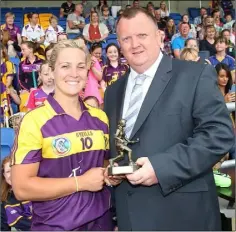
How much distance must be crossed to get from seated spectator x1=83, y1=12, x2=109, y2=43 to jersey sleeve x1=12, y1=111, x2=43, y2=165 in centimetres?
781

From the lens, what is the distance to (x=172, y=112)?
1.87 meters

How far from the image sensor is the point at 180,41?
8695 millimetres

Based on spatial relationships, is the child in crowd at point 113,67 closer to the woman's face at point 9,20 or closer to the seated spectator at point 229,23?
the woman's face at point 9,20

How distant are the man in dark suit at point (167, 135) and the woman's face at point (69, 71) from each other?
0.67 feet

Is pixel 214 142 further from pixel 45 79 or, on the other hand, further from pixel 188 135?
pixel 45 79

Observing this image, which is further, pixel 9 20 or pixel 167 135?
pixel 9 20

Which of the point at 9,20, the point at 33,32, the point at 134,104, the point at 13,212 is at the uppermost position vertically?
the point at 9,20

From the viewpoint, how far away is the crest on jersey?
5.99ft

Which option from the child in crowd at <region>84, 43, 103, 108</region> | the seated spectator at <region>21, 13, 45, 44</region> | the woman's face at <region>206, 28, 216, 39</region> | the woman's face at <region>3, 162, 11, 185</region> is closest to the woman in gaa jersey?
the woman's face at <region>3, 162, 11, 185</region>

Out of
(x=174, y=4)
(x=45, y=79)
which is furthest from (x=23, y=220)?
(x=174, y=4)

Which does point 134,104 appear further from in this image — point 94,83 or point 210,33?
point 210,33

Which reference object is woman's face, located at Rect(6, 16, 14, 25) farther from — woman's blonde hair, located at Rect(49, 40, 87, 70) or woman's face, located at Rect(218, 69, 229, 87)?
woman's blonde hair, located at Rect(49, 40, 87, 70)

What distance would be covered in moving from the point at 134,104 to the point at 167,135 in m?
0.21

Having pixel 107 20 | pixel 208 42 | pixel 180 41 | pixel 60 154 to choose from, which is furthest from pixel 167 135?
pixel 107 20
